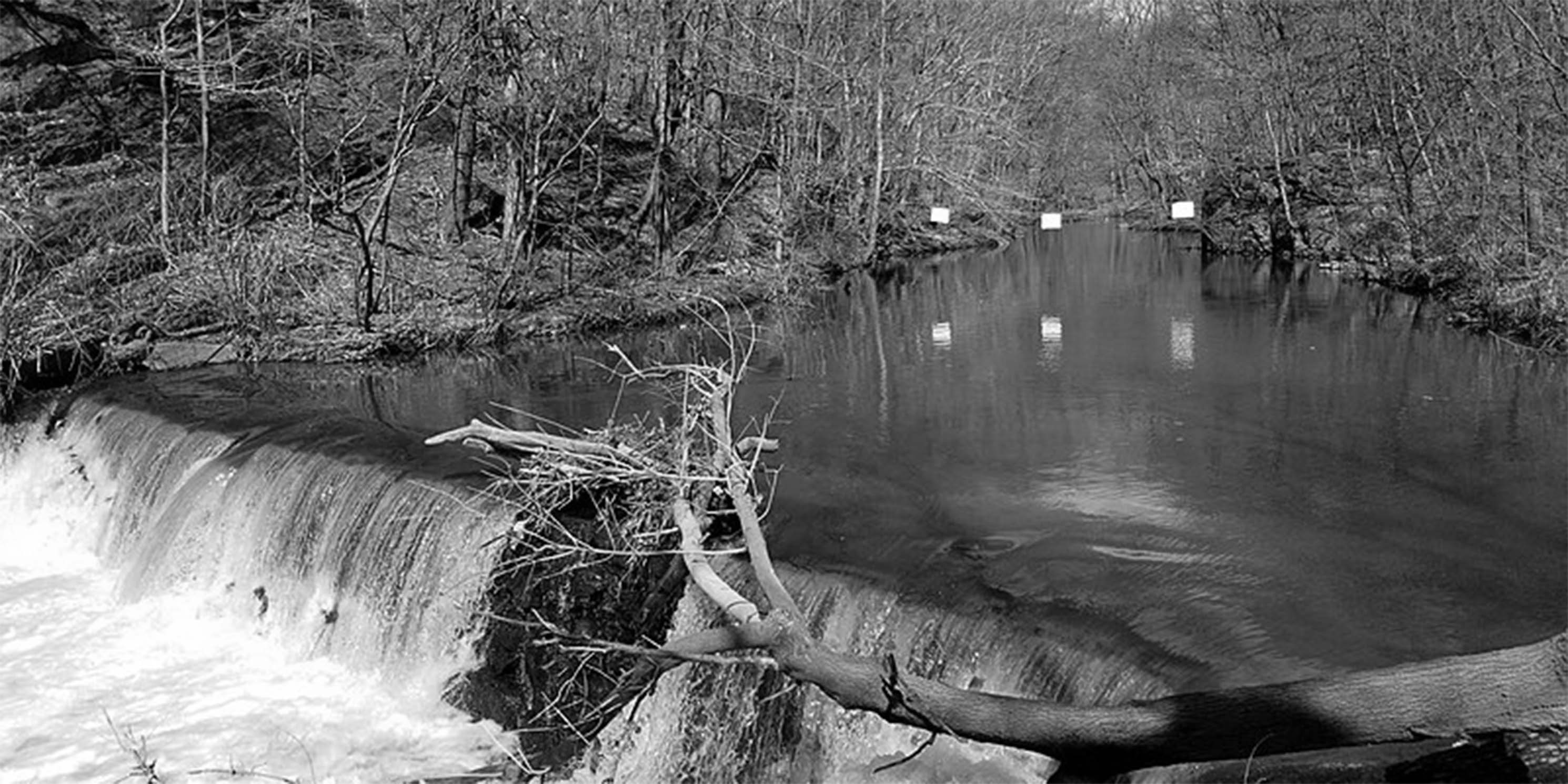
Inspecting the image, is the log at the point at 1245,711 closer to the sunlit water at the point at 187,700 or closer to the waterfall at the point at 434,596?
the waterfall at the point at 434,596

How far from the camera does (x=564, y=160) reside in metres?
17.9

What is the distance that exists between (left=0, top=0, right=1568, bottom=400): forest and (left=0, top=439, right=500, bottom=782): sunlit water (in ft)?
16.2

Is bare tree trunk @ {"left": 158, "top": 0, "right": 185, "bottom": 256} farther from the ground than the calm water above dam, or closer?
farther from the ground

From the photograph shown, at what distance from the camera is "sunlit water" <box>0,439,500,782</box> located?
7.61m

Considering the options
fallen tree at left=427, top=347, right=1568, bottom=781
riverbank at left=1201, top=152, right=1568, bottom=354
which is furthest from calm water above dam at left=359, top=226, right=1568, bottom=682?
fallen tree at left=427, top=347, right=1568, bottom=781

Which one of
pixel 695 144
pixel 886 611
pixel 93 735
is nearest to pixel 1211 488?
pixel 886 611

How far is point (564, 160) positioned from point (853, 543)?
1109 centimetres

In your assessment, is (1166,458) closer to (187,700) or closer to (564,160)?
(187,700)

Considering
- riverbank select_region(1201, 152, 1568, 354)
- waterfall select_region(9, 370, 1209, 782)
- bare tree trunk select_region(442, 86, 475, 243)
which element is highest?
bare tree trunk select_region(442, 86, 475, 243)

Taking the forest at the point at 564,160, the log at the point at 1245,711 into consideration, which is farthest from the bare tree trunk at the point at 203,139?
the log at the point at 1245,711

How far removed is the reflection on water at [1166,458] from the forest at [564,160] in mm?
1536

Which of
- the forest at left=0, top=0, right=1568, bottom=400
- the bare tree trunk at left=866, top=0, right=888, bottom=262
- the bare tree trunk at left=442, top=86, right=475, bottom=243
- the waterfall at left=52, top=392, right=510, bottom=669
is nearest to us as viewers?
the waterfall at left=52, top=392, right=510, bottom=669

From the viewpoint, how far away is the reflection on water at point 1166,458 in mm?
7066

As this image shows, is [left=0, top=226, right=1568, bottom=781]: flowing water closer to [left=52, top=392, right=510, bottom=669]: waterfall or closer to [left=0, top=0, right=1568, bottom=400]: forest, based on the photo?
[left=52, top=392, right=510, bottom=669]: waterfall
